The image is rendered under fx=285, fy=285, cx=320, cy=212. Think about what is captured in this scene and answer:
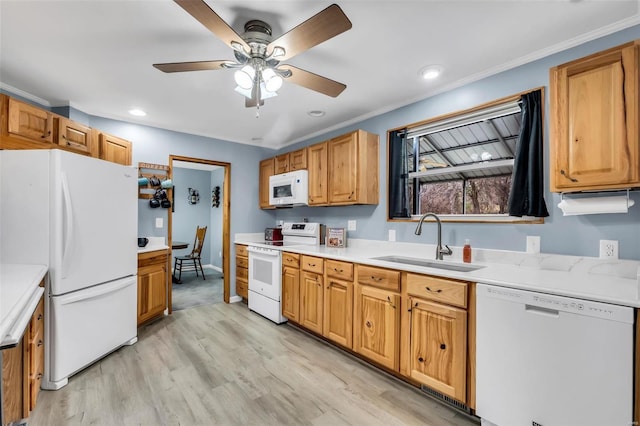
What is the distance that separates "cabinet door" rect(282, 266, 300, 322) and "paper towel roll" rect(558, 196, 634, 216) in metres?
2.34

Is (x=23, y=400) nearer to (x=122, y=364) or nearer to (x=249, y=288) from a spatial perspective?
(x=122, y=364)

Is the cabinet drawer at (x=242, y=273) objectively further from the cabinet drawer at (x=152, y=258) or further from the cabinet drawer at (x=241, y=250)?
the cabinet drawer at (x=152, y=258)

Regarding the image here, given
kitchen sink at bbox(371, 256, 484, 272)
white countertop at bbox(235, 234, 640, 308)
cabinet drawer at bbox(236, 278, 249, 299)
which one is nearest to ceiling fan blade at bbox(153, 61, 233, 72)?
white countertop at bbox(235, 234, 640, 308)

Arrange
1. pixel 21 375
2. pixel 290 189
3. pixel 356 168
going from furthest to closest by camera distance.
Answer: pixel 290 189, pixel 356 168, pixel 21 375

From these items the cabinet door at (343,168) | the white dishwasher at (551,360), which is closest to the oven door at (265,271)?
the cabinet door at (343,168)

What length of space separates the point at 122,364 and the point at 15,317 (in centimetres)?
171

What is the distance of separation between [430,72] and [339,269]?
1.84 meters

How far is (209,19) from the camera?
4.53ft

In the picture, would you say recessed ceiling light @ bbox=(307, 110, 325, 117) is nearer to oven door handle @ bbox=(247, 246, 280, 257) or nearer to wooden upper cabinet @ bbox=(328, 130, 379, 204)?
wooden upper cabinet @ bbox=(328, 130, 379, 204)

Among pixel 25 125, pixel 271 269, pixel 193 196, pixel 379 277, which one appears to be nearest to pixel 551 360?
pixel 379 277

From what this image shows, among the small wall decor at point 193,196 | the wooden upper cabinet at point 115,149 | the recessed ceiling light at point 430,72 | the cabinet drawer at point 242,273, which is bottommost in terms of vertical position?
the cabinet drawer at point 242,273

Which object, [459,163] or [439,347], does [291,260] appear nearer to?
[439,347]

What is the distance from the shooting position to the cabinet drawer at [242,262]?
408 cm

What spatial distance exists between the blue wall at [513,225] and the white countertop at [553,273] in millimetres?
63
